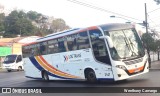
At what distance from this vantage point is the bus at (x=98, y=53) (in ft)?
47.7

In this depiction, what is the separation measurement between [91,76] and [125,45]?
101 inches

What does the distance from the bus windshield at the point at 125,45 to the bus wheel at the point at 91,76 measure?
1.90 meters

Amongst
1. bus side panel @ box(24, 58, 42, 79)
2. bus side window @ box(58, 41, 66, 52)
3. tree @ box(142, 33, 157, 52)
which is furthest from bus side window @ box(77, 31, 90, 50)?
tree @ box(142, 33, 157, 52)

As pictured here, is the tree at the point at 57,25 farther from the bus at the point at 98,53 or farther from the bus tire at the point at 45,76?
the bus at the point at 98,53

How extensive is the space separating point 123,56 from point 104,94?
3.15 m

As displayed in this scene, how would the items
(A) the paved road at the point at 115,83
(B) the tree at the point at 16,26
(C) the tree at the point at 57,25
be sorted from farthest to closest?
1. (C) the tree at the point at 57,25
2. (B) the tree at the point at 16,26
3. (A) the paved road at the point at 115,83

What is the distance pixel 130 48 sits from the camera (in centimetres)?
1507

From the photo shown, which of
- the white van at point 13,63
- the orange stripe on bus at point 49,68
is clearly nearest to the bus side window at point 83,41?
the orange stripe on bus at point 49,68

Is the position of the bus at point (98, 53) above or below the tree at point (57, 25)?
below

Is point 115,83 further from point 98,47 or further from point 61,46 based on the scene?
point 61,46

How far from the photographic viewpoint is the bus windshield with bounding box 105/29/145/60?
14.6 meters

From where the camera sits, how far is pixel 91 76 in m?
16.0

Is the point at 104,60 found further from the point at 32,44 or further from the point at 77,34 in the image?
the point at 32,44

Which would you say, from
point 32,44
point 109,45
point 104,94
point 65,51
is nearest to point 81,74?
point 65,51
